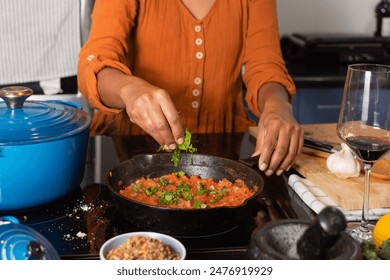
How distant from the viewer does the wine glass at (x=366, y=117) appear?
1.00m

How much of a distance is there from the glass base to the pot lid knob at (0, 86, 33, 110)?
0.67 meters

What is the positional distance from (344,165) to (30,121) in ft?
2.24

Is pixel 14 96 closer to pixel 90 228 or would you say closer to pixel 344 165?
pixel 90 228

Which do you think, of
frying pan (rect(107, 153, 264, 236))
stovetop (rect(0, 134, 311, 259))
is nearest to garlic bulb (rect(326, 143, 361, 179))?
stovetop (rect(0, 134, 311, 259))

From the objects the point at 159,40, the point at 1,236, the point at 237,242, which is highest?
the point at 159,40

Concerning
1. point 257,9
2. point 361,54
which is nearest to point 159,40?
point 257,9

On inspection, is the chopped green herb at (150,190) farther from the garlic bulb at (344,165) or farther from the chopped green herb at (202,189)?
the garlic bulb at (344,165)

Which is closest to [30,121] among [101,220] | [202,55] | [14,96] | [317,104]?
[14,96]

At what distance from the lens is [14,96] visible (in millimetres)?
1125

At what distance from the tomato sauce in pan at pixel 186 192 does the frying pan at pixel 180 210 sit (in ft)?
0.08

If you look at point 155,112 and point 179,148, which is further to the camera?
point 179,148

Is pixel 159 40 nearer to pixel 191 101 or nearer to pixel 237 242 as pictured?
pixel 191 101

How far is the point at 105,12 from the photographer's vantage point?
1.63m

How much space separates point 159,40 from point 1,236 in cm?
117
